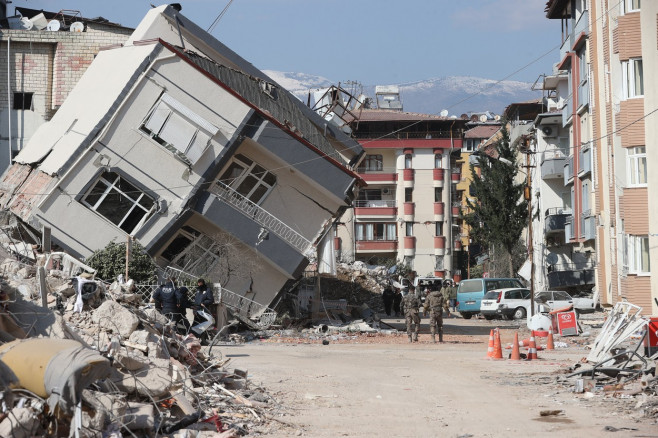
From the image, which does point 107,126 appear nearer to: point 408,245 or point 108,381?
point 108,381

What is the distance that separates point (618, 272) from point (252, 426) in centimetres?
2689

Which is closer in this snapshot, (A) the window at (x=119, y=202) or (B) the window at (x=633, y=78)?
(A) the window at (x=119, y=202)

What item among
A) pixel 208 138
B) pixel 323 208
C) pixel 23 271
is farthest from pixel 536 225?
pixel 23 271

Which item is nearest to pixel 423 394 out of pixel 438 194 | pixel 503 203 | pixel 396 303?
pixel 396 303

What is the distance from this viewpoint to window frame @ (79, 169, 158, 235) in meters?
31.2

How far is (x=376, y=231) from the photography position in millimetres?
82812

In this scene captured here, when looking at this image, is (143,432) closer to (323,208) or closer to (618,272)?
(323,208)

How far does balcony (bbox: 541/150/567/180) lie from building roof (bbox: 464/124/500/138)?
55038 mm

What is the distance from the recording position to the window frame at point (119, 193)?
102 feet

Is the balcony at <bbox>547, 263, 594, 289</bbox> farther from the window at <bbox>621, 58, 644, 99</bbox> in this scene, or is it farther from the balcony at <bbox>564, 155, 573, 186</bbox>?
the window at <bbox>621, 58, 644, 99</bbox>

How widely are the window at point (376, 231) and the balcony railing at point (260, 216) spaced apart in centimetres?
4848

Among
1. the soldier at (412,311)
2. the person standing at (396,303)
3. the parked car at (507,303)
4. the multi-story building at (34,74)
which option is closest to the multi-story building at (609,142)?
the parked car at (507,303)

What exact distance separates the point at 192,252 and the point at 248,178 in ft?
10.9

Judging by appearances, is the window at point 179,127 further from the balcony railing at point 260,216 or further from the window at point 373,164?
the window at point 373,164
